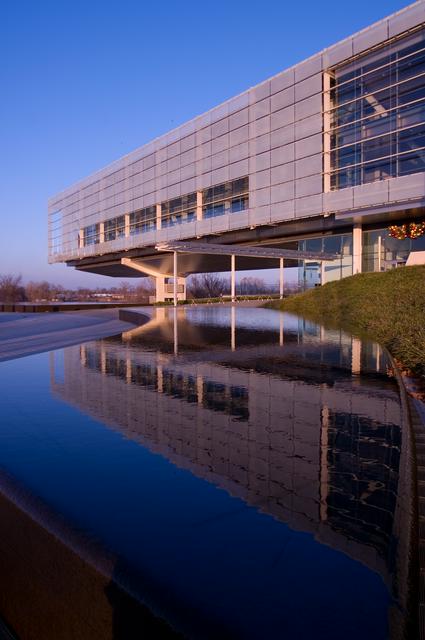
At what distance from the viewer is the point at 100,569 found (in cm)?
206

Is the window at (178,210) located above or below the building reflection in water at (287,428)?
above

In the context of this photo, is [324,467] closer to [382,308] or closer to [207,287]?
[382,308]

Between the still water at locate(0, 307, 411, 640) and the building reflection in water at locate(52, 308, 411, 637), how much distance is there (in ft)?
0.06

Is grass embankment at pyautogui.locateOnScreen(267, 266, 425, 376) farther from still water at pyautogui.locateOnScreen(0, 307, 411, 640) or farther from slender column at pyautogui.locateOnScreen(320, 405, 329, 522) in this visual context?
slender column at pyautogui.locateOnScreen(320, 405, 329, 522)

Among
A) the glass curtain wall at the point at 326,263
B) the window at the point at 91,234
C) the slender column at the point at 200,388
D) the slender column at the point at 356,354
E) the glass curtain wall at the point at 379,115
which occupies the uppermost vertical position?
the glass curtain wall at the point at 379,115

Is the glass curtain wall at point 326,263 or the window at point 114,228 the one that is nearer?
the glass curtain wall at point 326,263

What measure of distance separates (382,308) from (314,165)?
20.2 meters

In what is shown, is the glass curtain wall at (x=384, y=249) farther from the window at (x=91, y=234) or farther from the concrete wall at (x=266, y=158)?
the window at (x=91, y=234)

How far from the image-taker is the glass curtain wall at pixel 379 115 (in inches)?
1067

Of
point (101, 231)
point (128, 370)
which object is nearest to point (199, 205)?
point (101, 231)

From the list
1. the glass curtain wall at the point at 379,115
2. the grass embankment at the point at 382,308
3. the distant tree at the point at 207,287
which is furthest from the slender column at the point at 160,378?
the distant tree at the point at 207,287

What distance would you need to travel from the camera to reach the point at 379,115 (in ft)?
94.1

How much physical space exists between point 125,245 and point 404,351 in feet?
156

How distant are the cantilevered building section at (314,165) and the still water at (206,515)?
25936 mm
